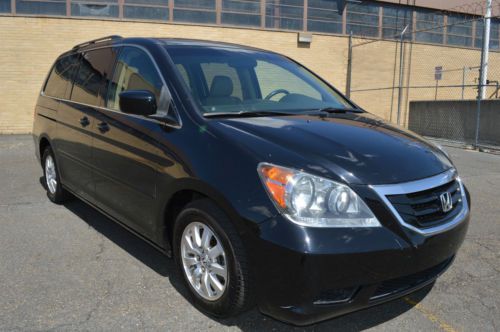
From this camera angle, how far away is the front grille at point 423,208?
2.36m

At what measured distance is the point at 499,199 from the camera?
5.81 m

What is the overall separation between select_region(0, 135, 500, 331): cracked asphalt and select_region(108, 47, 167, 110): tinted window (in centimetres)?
129

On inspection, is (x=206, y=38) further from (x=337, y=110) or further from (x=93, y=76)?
(x=337, y=110)

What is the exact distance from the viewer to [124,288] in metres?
3.15

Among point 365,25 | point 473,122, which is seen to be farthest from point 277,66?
point 365,25

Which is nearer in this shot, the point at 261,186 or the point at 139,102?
the point at 261,186

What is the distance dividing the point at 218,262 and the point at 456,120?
44.2 feet

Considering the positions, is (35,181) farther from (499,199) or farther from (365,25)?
(365,25)

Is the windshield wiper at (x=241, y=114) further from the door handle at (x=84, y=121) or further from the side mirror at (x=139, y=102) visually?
the door handle at (x=84, y=121)

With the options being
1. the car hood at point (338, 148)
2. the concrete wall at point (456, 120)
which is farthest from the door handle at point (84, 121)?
the concrete wall at point (456, 120)

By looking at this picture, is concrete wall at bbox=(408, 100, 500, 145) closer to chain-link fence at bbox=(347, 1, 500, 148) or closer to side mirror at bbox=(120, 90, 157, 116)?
chain-link fence at bbox=(347, 1, 500, 148)

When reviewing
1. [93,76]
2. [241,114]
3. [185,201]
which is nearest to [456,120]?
[93,76]

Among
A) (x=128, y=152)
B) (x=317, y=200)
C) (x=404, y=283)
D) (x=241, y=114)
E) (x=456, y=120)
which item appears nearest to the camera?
(x=317, y=200)

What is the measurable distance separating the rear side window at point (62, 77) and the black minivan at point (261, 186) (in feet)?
3.15
